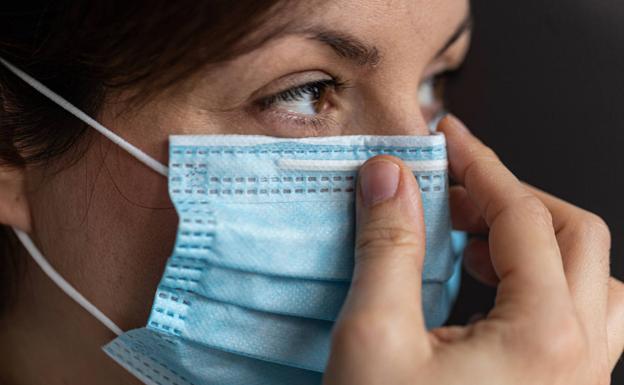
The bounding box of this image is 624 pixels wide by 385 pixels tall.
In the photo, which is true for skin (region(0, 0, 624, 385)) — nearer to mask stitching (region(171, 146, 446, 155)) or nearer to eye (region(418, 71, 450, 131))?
mask stitching (region(171, 146, 446, 155))

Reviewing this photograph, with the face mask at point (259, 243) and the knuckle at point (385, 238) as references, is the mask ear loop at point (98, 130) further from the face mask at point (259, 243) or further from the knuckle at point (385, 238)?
the knuckle at point (385, 238)

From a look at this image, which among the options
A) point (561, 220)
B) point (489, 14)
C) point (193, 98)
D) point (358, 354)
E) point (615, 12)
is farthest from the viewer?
point (489, 14)

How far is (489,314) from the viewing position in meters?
0.95

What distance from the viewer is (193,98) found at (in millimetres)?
995

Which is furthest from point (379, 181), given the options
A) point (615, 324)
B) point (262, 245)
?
point (615, 324)

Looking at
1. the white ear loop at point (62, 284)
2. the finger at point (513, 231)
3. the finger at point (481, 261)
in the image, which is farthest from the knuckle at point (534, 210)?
the white ear loop at point (62, 284)

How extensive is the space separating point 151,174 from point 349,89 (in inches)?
12.6

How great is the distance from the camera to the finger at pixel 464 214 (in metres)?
1.38

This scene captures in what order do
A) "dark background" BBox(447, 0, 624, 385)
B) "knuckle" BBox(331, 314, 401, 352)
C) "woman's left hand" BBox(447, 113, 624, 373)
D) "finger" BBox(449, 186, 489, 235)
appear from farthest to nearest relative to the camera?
"dark background" BBox(447, 0, 624, 385), "finger" BBox(449, 186, 489, 235), "woman's left hand" BBox(447, 113, 624, 373), "knuckle" BBox(331, 314, 401, 352)

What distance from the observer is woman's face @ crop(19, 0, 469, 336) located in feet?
3.22

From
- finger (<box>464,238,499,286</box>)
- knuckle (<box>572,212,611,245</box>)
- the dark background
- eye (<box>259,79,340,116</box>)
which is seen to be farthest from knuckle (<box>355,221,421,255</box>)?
the dark background

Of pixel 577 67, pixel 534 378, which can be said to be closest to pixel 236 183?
pixel 534 378

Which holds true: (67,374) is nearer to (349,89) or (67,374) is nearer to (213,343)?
(213,343)

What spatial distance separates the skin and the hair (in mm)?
26
